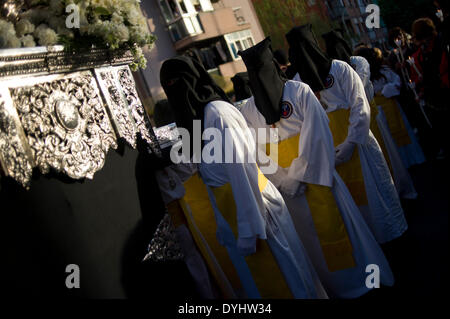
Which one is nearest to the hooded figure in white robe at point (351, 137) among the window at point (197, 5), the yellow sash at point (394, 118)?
the yellow sash at point (394, 118)

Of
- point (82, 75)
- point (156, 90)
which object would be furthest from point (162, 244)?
point (156, 90)

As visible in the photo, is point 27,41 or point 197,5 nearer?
point 27,41

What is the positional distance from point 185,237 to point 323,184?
1150 mm

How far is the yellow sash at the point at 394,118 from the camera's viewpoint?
6.05 m


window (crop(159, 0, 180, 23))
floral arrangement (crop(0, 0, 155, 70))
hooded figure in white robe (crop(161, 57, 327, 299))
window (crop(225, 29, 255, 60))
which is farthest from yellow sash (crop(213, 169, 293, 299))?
window (crop(225, 29, 255, 60))

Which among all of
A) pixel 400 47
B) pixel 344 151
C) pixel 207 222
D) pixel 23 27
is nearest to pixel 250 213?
pixel 207 222

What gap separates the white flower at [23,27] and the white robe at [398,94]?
531 cm

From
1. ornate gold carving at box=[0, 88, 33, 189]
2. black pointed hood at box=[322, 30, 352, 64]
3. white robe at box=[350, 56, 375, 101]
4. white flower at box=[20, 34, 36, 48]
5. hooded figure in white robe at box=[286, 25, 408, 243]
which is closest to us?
ornate gold carving at box=[0, 88, 33, 189]

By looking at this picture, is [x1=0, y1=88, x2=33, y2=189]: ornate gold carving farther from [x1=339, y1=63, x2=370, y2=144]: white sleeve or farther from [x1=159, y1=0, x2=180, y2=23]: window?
[x1=159, y1=0, x2=180, y2=23]: window

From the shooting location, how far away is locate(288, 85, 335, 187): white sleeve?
2994 mm

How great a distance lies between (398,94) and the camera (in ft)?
19.8

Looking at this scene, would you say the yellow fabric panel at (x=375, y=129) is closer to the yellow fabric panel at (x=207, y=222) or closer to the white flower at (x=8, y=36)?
the yellow fabric panel at (x=207, y=222)

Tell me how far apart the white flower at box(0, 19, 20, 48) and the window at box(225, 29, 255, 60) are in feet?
51.7

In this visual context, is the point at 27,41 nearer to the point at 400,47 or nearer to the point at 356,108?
the point at 356,108
